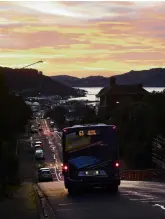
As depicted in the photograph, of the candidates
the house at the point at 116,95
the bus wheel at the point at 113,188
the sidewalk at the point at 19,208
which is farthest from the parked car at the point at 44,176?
the house at the point at 116,95

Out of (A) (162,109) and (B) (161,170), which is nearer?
(B) (161,170)

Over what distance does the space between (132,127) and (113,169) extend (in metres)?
53.3

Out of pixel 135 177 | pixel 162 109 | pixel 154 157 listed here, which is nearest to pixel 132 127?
pixel 162 109

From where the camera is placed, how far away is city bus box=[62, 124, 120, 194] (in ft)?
75.8

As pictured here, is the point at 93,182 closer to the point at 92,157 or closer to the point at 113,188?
the point at 92,157

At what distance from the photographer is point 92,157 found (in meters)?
23.1

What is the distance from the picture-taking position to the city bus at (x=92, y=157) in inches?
909

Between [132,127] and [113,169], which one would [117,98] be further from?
[113,169]

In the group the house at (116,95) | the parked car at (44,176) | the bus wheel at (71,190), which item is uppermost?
the house at (116,95)

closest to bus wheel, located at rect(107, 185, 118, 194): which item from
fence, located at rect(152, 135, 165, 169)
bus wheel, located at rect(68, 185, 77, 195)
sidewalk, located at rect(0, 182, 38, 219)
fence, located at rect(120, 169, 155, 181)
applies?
bus wheel, located at rect(68, 185, 77, 195)

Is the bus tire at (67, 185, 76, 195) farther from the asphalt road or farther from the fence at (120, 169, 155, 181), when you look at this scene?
the fence at (120, 169, 155, 181)

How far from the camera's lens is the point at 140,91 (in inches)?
5340

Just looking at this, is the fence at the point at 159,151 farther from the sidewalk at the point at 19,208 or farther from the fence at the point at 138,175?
the sidewalk at the point at 19,208

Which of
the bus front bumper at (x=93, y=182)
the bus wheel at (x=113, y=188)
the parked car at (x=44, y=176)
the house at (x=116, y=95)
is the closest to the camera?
the bus front bumper at (x=93, y=182)
